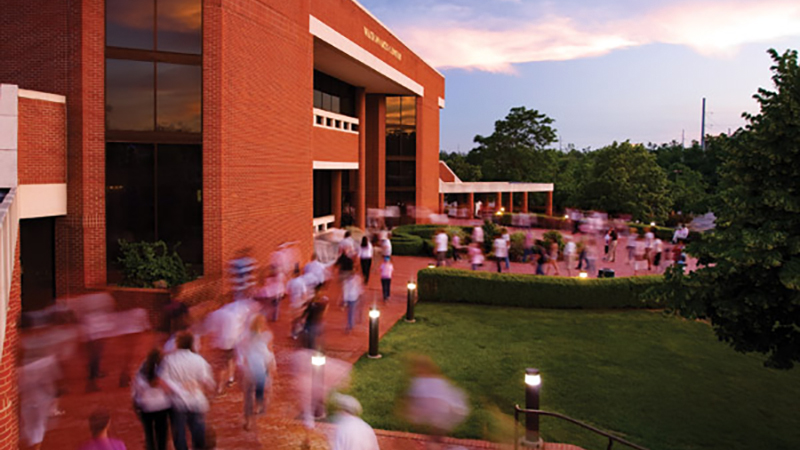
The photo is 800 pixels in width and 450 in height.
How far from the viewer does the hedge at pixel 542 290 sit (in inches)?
645

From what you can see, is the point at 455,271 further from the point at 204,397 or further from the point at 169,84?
the point at 204,397

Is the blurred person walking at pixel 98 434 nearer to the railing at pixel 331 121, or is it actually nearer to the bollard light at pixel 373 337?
the bollard light at pixel 373 337

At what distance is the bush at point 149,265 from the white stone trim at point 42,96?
10.6 ft

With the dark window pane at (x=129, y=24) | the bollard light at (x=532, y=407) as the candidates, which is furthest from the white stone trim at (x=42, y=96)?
the bollard light at (x=532, y=407)

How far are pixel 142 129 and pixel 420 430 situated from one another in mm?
9973

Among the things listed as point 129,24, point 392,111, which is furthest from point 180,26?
point 392,111

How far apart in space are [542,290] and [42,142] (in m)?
12.0

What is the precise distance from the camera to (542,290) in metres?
16.4

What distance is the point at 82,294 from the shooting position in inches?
525

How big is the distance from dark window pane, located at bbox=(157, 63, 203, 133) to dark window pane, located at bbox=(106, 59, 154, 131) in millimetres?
238

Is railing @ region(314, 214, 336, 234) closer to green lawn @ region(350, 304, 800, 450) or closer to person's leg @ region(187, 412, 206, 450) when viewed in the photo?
green lawn @ region(350, 304, 800, 450)

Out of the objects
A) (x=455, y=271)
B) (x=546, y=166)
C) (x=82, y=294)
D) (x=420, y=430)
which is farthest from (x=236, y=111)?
(x=546, y=166)

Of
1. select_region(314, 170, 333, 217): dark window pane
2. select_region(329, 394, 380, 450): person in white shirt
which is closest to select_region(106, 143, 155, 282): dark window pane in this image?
select_region(329, 394, 380, 450): person in white shirt

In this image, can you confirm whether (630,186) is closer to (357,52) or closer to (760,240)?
(357,52)
